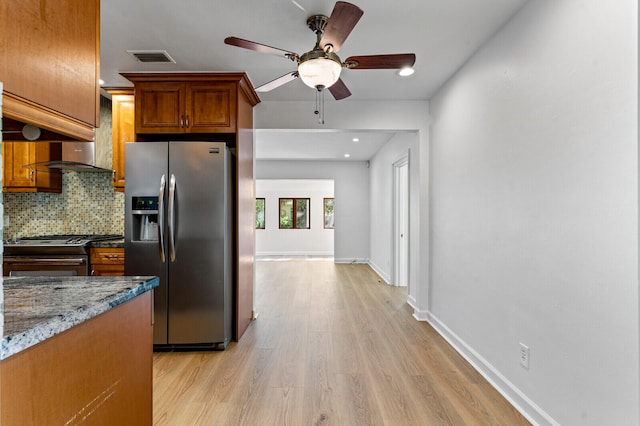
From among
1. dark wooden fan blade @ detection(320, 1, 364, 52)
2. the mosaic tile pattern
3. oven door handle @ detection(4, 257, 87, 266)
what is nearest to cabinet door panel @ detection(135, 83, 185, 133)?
the mosaic tile pattern

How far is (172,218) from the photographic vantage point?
9.77ft

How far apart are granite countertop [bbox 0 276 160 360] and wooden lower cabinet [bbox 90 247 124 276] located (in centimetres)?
186

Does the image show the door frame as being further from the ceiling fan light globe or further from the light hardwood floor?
the ceiling fan light globe

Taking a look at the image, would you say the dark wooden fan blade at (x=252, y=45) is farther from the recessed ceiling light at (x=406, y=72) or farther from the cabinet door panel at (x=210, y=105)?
the recessed ceiling light at (x=406, y=72)

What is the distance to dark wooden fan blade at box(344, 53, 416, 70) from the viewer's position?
2.17 metres

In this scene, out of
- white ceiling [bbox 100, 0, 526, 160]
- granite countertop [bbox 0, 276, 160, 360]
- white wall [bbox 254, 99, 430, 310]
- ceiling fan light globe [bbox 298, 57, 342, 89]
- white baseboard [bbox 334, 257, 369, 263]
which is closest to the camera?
A: granite countertop [bbox 0, 276, 160, 360]

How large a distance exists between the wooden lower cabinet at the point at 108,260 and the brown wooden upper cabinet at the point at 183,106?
1.14 metres

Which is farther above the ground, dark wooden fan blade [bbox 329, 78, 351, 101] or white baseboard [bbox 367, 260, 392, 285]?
dark wooden fan blade [bbox 329, 78, 351, 101]

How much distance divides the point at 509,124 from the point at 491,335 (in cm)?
150

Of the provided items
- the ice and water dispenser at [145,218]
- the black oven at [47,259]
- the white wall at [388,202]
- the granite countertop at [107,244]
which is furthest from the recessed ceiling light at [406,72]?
the black oven at [47,259]

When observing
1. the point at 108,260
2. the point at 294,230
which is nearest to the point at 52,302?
the point at 108,260

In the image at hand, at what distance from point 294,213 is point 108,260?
7612mm

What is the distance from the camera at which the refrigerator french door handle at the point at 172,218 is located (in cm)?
297

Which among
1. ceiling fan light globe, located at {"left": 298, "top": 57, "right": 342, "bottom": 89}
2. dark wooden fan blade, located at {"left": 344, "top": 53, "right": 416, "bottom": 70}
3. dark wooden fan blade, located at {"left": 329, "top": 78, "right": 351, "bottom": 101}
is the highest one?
dark wooden fan blade, located at {"left": 344, "top": 53, "right": 416, "bottom": 70}
